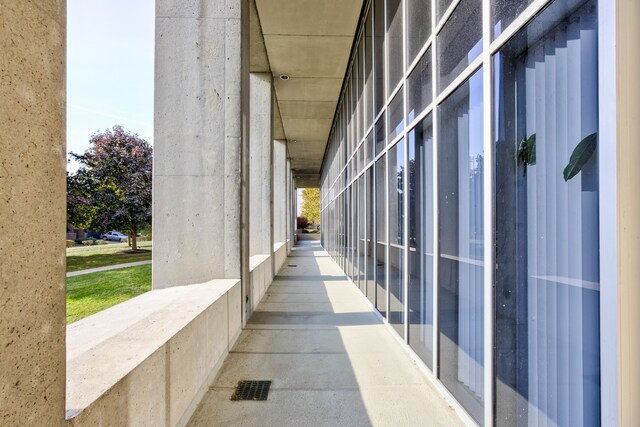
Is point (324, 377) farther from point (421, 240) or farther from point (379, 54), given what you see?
point (379, 54)

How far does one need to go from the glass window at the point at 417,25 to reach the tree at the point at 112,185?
21.2 m

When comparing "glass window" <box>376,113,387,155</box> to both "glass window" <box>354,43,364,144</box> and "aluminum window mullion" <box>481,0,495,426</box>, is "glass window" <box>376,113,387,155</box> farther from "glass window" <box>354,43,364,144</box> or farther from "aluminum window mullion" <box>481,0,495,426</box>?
"aluminum window mullion" <box>481,0,495,426</box>

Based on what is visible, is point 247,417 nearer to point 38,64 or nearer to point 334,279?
point 38,64

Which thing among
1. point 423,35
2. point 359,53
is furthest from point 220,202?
point 359,53

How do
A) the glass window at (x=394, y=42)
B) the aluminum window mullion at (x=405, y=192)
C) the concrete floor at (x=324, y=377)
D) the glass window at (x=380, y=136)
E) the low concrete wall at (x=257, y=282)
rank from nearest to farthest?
the concrete floor at (x=324, y=377)
the aluminum window mullion at (x=405, y=192)
the glass window at (x=394, y=42)
the glass window at (x=380, y=136)
the low concrete wall at (x=257, y=282)

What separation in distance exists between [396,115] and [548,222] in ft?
12.3

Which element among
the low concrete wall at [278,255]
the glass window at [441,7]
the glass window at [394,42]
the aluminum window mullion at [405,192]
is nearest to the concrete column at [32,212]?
the glass window at [441,7]

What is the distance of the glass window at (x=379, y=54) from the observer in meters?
6.46

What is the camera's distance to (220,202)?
5.59 meters

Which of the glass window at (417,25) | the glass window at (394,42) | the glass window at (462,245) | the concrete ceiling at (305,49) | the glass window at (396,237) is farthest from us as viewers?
the concrete ceiling at (305,49)

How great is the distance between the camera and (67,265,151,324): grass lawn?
8734 mm

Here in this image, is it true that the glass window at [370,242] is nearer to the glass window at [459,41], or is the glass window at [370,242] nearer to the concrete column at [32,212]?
the glass window at [459,41]

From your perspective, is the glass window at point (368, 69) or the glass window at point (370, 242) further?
the glass window at point (368, 69)

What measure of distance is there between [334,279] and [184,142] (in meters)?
6.88
